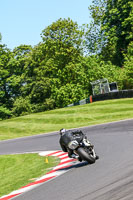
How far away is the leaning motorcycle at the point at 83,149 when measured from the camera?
10.1m

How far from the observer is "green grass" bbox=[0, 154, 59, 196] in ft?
33.3

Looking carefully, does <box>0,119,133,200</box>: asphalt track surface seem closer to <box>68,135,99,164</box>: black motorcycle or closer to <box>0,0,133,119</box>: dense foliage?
<box>68,135,99,164</box>: black motorcycle

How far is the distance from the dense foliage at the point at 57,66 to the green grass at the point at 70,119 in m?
18.0

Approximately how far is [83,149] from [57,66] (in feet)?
164

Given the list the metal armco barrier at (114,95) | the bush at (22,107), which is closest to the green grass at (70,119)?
the metal armco barrier at (114,95)

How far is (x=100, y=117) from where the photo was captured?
31172 mm

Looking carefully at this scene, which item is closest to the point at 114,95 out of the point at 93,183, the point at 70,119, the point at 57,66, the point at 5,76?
the point at 70,119

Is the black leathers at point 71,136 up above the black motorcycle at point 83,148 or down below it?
above

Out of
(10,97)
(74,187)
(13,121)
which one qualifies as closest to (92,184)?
(74,187)

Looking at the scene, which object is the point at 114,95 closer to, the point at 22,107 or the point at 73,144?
the point at 22,107

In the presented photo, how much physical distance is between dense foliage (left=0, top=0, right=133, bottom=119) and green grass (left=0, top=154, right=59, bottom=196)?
39.5m

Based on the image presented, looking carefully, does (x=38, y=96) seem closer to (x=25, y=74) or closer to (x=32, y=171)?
(x=25, y=74)

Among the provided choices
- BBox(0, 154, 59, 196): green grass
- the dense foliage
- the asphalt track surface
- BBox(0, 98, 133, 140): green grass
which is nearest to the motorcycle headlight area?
the asphalt track surface

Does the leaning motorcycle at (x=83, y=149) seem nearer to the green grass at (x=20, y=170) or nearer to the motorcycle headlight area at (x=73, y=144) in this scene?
the motorcycle headlight area at (x=73, y=144)
